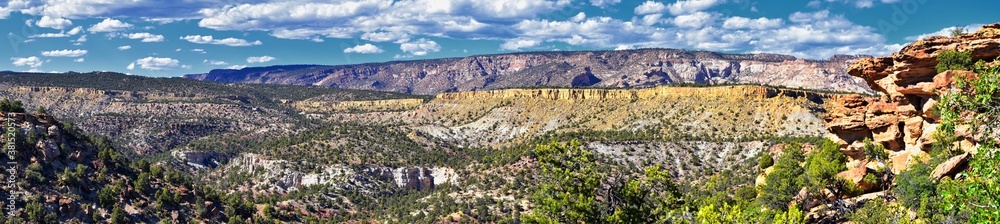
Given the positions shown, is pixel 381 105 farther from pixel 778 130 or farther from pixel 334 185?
pixel 778 130

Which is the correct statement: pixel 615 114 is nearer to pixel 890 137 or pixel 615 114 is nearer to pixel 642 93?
pixel 642 93

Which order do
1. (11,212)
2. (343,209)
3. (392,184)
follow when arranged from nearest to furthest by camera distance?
(11,212) → (343,209) → (392,184)

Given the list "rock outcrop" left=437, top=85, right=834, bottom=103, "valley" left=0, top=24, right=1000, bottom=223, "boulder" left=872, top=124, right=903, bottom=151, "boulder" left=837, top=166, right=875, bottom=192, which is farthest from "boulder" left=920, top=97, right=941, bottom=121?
"rock outcrop" left=437, top=85, right=834, bottom=103

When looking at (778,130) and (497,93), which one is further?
(497,93)

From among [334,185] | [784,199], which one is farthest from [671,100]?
[784,199]

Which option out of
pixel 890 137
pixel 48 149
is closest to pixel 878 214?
pixel 890 137

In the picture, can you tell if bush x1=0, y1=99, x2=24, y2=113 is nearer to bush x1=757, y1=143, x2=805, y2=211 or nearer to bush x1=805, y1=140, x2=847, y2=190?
bush x1=757, y1=143, x2=805, y2=211
